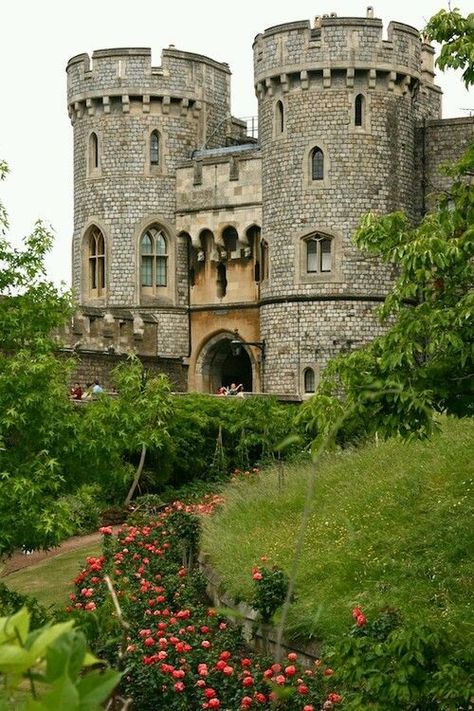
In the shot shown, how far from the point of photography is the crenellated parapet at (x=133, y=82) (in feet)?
131

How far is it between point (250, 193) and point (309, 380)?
640cm

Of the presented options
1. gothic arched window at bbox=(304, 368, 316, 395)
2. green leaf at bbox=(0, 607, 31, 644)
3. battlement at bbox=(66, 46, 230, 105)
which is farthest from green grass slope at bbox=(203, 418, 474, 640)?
battlement at bbox=(66, 46, 230, 105)

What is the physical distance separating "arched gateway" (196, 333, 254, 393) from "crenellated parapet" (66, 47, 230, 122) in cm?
687

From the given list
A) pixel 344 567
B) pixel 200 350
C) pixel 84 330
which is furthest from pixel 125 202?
pixel 344 567

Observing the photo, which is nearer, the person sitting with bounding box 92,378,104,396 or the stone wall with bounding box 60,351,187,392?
the person sitting with bounding box 92,378,104,396

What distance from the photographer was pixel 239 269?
39.6m

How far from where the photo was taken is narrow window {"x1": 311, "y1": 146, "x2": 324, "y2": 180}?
36312 millimetres

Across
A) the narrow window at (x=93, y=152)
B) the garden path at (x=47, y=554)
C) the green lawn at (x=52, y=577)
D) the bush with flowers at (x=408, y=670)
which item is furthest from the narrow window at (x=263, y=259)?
the bush with flowers at (x=408, y=670)

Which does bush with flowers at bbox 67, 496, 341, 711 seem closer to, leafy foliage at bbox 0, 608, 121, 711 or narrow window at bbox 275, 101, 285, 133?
leafy foliage at bbox 0, 608, 121, 711

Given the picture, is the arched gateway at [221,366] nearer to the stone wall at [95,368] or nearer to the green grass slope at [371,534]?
the stone wall at [95,368]

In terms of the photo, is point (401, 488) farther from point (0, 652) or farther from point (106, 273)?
point (106, 273)

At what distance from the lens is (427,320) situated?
456 inches

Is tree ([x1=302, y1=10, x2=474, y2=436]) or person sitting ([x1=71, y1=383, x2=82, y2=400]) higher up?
tree ([x1=302, y1=10, x2=474, y2=436])

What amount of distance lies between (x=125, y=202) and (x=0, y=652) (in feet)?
127
